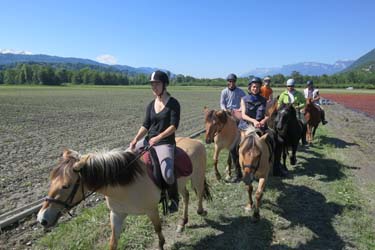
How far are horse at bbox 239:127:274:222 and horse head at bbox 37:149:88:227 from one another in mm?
3140

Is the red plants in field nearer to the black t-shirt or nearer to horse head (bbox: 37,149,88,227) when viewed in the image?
the black t-shirt

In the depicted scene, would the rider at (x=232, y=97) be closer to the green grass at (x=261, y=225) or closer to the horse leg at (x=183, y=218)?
the green grass at (x=261, y=225)

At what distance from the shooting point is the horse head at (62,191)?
3.77 metres

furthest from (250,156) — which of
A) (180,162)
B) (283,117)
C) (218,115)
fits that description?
(283,117)

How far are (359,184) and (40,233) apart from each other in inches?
300

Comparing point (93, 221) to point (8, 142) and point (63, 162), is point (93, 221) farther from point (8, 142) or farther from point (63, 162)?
point (8, 142)

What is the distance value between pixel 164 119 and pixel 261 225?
9.25ft

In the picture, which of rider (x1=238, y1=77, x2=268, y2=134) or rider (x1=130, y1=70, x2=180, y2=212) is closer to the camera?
rider (x1=130, y1=70, x2=180, y2=212)

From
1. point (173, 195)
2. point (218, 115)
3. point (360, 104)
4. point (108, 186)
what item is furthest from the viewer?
point (360, 104)

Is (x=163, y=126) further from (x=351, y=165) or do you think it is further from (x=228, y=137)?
(x=351, y=165)

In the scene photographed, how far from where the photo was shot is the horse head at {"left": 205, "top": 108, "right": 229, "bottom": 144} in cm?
835

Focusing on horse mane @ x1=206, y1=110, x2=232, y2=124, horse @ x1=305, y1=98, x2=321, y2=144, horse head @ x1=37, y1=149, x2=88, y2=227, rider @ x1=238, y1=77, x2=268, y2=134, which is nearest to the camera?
horse head @ x1=37, y1=149, x2=88, y2=227

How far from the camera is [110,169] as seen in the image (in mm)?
4211

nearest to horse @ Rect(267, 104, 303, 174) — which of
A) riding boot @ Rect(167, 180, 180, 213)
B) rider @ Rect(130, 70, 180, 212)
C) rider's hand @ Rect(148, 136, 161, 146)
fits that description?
riding boot @ Rect(167, 180, 180, 213)
